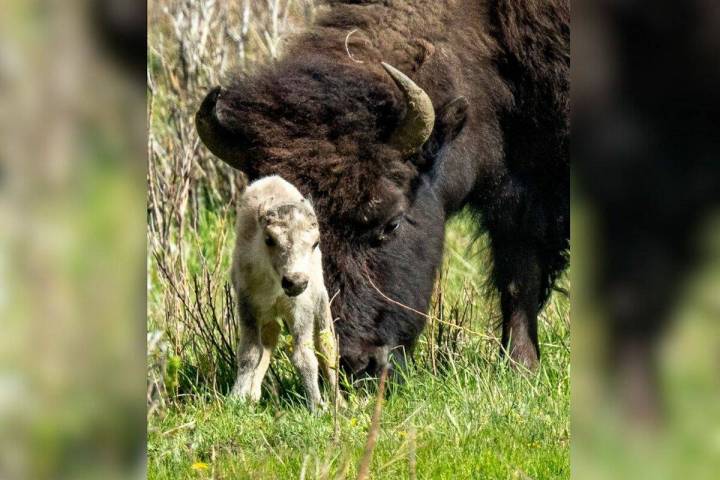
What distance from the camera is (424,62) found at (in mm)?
6242

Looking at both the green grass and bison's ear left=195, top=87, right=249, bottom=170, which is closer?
the green grass

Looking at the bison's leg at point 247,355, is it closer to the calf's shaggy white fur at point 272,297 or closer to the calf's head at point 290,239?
the calf's shaggy white fur at point 272,297

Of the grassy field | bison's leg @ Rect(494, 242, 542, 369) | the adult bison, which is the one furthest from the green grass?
bison's leg @ Rect(494, 242, 542, 369)

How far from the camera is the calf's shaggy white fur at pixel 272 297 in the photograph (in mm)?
4379

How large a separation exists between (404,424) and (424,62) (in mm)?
2684

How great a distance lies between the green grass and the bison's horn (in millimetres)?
1098

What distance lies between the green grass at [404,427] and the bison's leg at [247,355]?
104 mm

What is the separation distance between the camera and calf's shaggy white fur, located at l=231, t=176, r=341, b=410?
4.38 metres

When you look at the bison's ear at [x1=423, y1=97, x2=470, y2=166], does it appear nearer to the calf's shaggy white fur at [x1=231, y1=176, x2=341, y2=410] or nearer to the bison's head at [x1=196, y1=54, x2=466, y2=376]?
the bison's head at [x1=196, y1=54, x2=466, y2=376]

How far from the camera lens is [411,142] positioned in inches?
226
